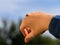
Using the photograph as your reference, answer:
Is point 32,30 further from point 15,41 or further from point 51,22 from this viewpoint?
point 15,41

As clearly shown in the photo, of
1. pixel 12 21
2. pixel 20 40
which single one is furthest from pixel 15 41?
pixel 12 21

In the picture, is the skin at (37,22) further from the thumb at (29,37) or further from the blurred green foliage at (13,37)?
the blurred green foliage at (13,37)

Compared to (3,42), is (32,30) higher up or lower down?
higher up

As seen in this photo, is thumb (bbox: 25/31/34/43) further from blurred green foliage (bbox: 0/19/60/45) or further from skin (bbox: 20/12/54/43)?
blurred green foliage (bbox: 0/19/60/45)

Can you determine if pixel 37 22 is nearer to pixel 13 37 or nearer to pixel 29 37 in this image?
pixel 29 37

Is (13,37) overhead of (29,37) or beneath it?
beneath

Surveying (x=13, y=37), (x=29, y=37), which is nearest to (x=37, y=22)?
(x=29, y=37)

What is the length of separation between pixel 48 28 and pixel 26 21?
7cm

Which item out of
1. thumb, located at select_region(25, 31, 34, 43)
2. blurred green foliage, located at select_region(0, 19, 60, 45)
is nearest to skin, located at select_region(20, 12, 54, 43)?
thumb, located at select_region(25, 31, 34, 43)

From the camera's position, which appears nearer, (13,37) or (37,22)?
(37,22)

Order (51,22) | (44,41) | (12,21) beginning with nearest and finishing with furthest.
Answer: (51,22)
(12,21)
(44,41)

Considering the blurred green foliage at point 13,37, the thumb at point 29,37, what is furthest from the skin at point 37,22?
the blurred green foliage at point 13,37

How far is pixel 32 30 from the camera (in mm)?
724

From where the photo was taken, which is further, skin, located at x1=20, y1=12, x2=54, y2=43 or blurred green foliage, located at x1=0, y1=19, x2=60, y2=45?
blurred green foliage, located at x1=0, y1=19, x2=60, y2=45
